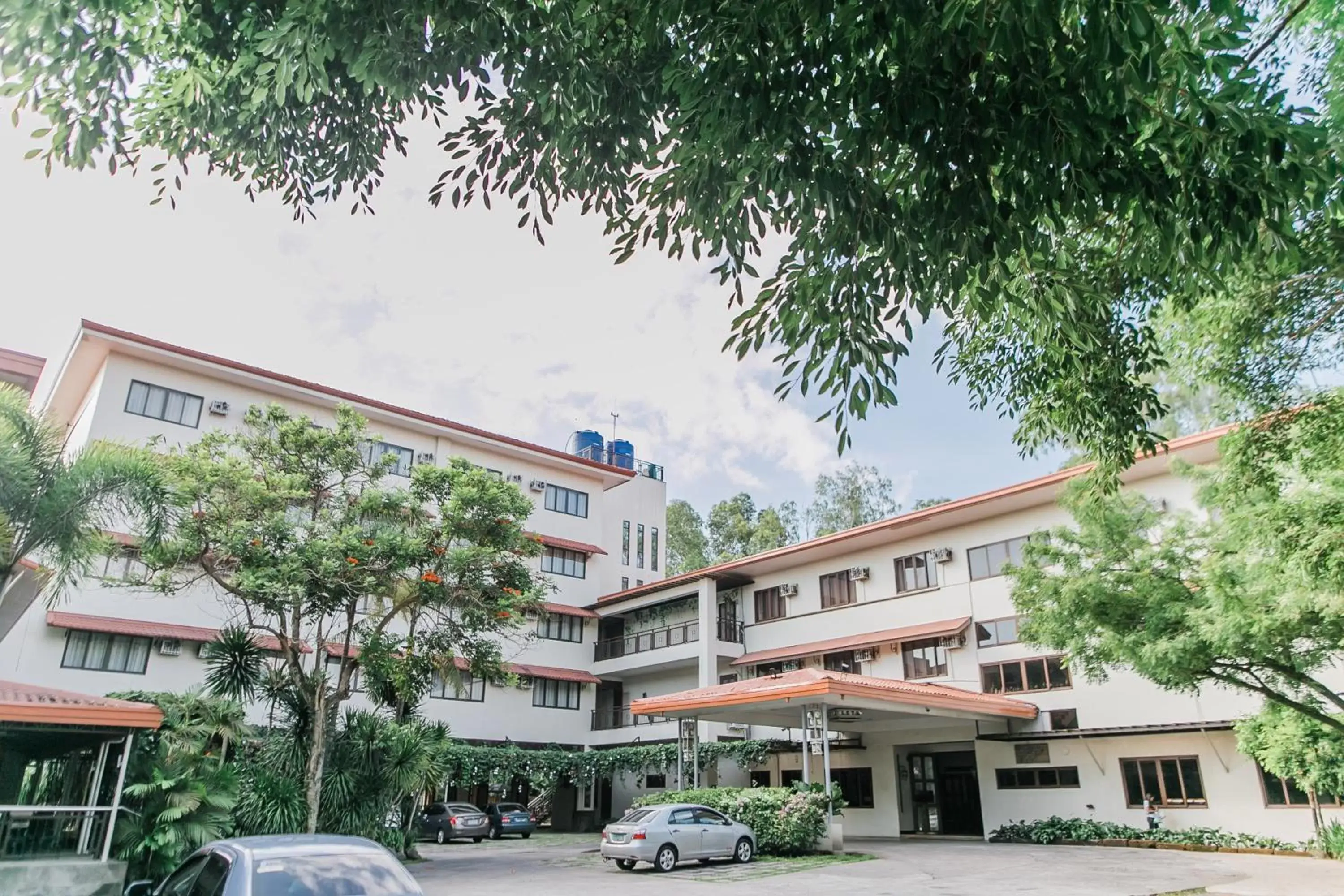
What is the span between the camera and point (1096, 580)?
48.2ft

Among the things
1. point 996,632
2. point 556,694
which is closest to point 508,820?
point 556,694

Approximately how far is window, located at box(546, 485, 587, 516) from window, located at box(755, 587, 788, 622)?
343 inches

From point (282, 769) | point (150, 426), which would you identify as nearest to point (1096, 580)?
point (282, 769)

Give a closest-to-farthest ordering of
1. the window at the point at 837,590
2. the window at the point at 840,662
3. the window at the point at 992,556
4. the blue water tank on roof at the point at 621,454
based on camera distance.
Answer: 1. the window at the point at 992,556
2. the window at the point at 840,662
3. the window at the point at 837,590
4. the blue water tank on roof at the point at 621,454

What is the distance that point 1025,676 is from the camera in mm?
23828

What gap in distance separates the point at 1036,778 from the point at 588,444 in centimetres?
2630

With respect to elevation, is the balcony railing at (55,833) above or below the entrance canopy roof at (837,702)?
below

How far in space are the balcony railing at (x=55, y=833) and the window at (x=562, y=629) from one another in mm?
20917

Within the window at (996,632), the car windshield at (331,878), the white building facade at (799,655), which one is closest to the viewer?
the car windshield at (331,878)

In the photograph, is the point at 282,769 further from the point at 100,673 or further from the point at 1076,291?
the point at 1076,291

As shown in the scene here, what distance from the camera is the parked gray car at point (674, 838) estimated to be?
17.6 metres

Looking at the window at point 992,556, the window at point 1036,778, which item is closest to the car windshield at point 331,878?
the window at point 1036,778

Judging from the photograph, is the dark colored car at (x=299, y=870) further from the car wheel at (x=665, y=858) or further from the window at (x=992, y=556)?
the window at (x=992, y=556)

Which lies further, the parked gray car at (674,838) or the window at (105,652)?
the window at (105,652)
